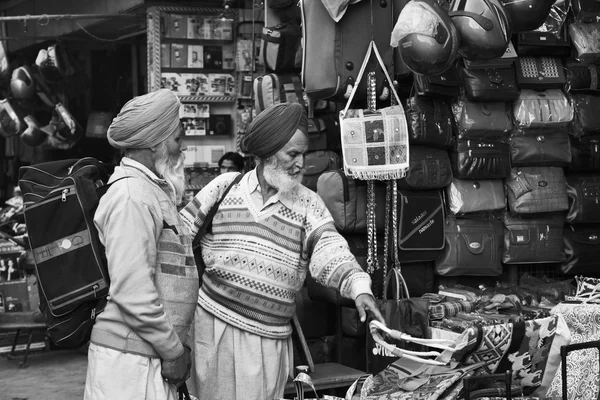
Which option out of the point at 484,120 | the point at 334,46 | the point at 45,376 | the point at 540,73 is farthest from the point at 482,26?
the point at 45,376

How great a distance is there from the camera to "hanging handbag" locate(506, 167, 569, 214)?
21.6 feet

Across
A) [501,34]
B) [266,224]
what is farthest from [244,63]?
[266,224]

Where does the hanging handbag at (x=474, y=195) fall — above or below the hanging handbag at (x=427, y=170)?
below

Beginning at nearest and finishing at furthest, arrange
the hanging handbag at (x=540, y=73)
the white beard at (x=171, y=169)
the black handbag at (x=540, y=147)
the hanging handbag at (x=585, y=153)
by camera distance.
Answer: the white beard at (x=171, y=169) < the hanging handbag at (x=540, y=73) < the black handbag at (x=540, y=147) < the hanging handbag at (x=585, y=153)

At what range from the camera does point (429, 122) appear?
6.13 meters

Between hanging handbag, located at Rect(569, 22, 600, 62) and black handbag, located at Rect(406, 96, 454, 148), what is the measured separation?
105 centimetres

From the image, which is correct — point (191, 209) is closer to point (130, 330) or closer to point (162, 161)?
point (162, 161)

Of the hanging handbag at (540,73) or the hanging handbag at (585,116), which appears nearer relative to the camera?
the hanging handbag at (540,73)

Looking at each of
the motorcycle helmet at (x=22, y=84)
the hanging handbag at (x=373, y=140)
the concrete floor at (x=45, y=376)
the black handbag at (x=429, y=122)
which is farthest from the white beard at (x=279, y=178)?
the motorcycle helmet at (x=22, y=84)

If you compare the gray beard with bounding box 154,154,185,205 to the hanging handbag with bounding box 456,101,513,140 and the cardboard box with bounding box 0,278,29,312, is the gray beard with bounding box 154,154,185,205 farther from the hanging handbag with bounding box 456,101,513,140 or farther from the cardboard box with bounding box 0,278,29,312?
the cardboard box with bounding box 0,278,29,312

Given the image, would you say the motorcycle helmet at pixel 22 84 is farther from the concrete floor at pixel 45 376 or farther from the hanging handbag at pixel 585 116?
the hanging handbag at pixel 585 116

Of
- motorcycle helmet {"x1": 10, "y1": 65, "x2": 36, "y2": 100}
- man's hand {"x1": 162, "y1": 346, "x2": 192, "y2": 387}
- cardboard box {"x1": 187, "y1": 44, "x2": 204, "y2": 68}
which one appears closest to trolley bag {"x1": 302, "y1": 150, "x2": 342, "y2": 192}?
cardboard box {"x1": 187, "y1": 44, "x2": 204, "y2": 68}

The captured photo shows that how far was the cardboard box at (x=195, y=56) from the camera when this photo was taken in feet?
29.1

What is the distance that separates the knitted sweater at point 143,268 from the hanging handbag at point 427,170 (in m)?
2.77
